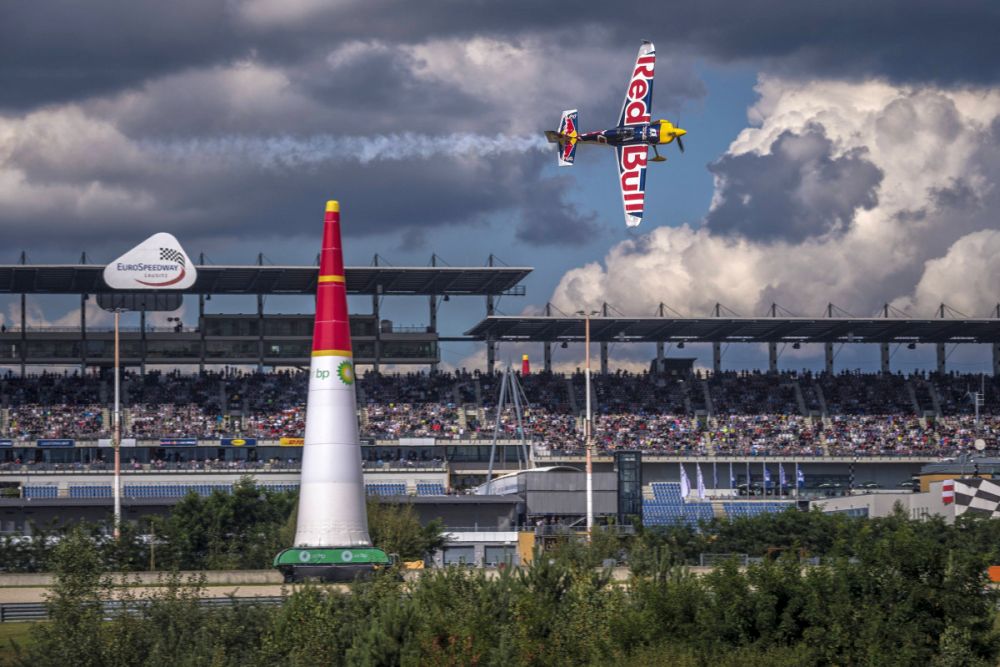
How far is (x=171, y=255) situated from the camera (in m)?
121

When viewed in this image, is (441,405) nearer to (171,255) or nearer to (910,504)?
(171,255)

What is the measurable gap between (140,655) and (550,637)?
13482 millimetres

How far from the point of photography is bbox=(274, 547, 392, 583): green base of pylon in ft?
212

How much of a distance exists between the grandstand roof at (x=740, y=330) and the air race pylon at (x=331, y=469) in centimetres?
6023

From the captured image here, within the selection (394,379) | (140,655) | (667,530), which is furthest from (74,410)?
(140,655)

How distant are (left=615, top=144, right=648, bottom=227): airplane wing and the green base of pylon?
2317 cm

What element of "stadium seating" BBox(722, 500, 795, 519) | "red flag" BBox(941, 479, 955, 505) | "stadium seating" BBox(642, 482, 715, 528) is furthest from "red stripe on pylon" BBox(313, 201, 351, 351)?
"stadium seating" BBox(722, 500, 795, 519)

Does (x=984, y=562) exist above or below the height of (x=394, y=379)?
below

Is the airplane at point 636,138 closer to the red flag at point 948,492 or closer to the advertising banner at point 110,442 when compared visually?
the red flag at point 948,492

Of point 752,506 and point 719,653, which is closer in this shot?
point 719,653

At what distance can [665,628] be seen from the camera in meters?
52.9

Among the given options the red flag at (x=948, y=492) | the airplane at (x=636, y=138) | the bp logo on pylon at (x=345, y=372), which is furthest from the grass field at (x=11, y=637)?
the red flag at (x=948, y=492)

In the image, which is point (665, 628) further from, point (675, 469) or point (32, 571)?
point (675, 469)

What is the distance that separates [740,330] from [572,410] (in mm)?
16082
